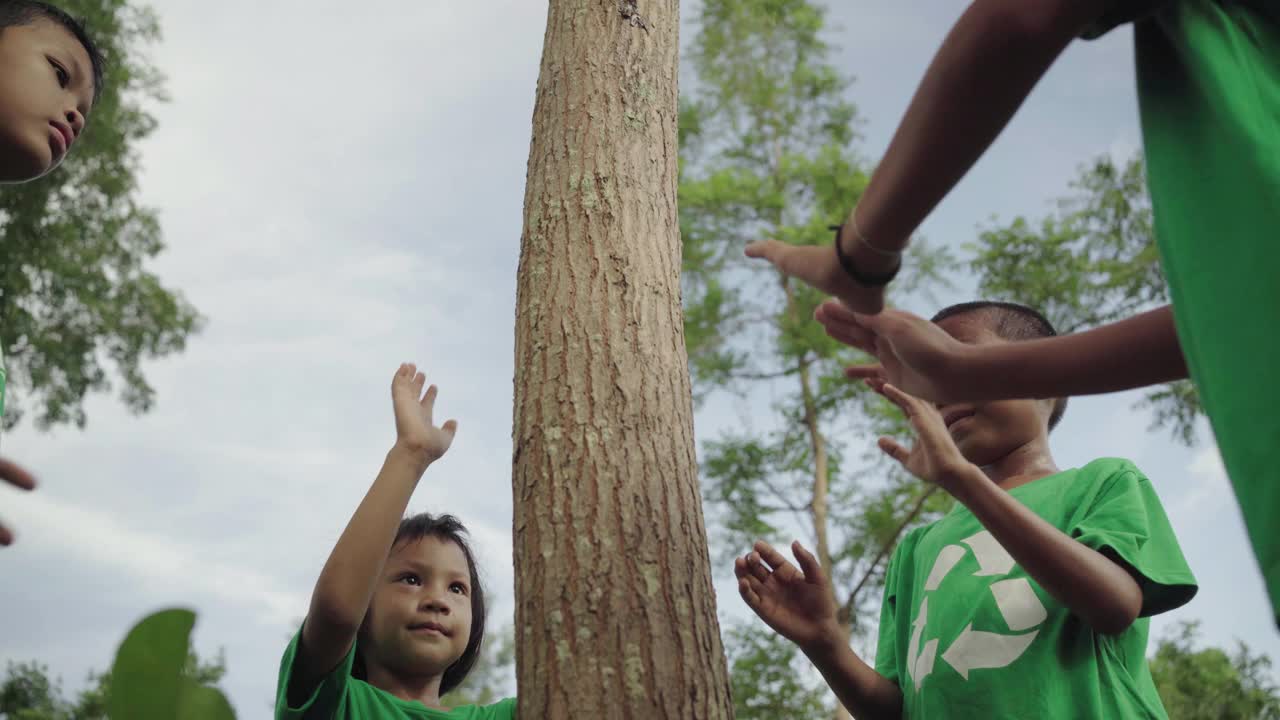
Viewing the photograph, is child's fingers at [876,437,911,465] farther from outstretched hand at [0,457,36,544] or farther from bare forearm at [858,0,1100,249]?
outstretched hand at [0,457,36,544]

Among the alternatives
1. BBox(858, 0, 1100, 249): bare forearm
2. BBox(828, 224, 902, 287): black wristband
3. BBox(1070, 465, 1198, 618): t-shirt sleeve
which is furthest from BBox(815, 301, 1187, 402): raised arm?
BBox(1070, 465, 1198, 618): t-shirt sleeve

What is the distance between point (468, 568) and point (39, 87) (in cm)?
152

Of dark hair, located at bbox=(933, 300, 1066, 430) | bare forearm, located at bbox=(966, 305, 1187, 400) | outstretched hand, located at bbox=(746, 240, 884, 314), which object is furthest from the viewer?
dark hair, located at bbox=(933, 300, 1066, 430)

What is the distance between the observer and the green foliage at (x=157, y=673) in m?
0.39

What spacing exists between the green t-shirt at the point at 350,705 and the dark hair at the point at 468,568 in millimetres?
225

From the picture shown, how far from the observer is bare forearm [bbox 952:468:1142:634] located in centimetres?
151

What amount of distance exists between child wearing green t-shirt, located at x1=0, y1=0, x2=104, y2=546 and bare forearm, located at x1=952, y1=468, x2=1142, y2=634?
1.72 meters

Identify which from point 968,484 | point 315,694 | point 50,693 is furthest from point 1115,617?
point 50,693

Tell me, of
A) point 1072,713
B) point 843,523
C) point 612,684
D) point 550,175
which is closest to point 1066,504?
point 1072,713

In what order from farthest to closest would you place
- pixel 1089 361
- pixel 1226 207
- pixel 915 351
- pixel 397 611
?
pixel 397 611
pixel 915 351
pixel 1089 361
pixel 1226 207

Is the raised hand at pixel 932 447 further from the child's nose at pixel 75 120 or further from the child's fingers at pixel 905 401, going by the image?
the child's nose at pixel 75 120

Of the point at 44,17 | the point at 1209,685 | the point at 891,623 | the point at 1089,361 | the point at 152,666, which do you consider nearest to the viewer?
the point at 152,666

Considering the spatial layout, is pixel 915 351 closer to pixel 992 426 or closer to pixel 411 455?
pixel 992 426

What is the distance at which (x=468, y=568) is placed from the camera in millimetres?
2564
